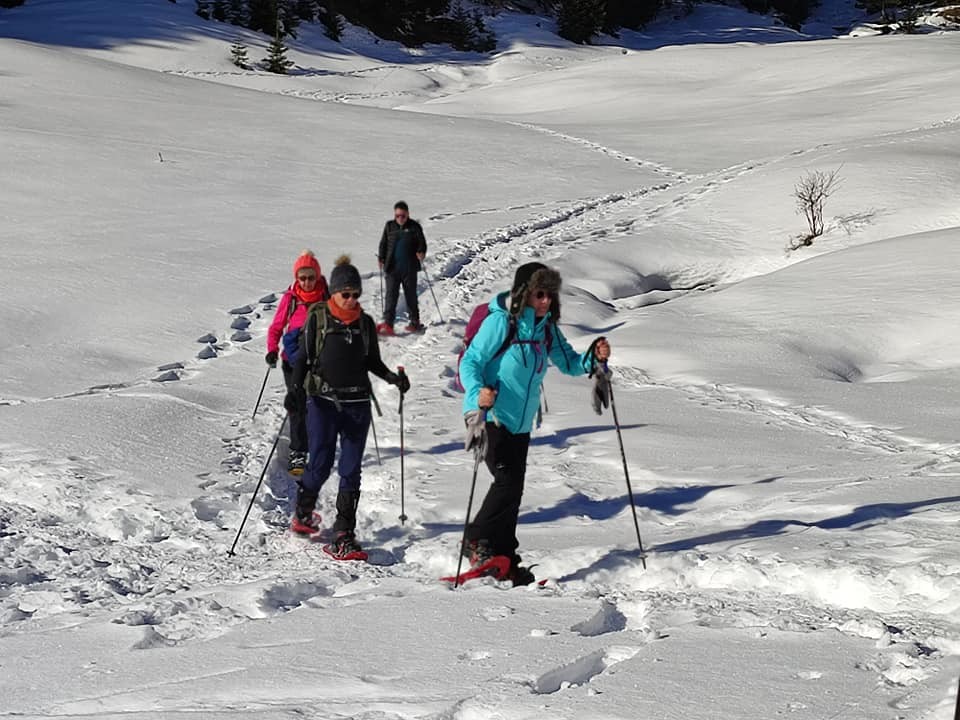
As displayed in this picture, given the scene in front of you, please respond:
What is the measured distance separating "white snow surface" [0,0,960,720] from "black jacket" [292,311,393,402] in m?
0.95

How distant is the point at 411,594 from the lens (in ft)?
18.0

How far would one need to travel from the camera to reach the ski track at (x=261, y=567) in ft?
15.2

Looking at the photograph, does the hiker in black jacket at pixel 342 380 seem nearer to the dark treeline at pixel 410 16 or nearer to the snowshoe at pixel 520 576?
the snowshoe at pixel 520 576

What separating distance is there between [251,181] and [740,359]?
12037 mm

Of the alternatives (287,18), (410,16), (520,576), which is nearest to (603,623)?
(520,576)

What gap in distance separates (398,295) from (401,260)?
43 cm

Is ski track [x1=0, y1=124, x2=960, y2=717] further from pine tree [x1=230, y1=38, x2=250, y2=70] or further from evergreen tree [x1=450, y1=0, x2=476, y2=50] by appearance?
evergreen tree [x1=450, y1=0, x2=476, y2=50]

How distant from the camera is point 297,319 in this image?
779cm

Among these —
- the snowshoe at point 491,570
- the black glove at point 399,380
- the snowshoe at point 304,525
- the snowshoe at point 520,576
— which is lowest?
the snowshoe at point 304,525

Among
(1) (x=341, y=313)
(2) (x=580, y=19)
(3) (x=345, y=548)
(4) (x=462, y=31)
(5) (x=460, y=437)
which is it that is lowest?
(5) (x=460, y=437)

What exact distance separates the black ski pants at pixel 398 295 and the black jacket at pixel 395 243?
0.38ft

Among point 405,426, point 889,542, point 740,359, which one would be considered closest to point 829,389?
point 740,359

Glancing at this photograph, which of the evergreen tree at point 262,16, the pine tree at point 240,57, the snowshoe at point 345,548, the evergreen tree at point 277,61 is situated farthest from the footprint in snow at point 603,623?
the evergreen tree at point 262,16

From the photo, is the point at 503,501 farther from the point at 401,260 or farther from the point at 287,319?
the point at 401,260
